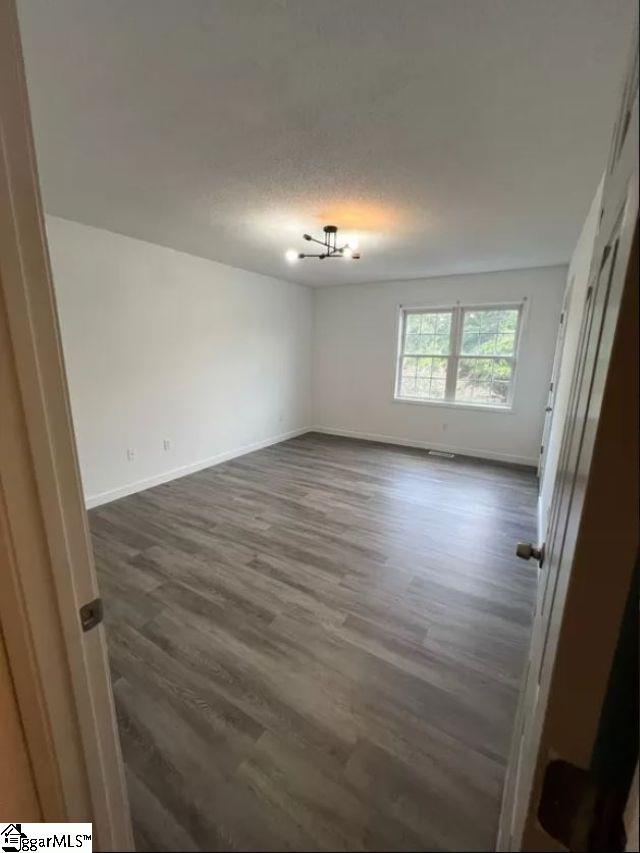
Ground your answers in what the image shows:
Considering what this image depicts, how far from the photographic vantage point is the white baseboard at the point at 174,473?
3.42 m

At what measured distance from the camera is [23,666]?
69cm

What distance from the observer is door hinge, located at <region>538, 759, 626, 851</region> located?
0.42 m

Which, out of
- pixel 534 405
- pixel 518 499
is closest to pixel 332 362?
pixel 534 405

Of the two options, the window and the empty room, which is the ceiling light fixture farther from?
the window

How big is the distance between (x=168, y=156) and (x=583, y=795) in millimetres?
2606

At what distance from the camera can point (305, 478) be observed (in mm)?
4164

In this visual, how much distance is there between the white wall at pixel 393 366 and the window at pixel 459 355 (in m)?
0.14

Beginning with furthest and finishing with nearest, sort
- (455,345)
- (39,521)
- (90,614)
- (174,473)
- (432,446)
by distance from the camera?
1. (432,446)
2. (455,345)
3. (174,473)
4. (90,614)
5. (39,521)

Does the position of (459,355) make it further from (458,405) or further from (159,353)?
(159,353)

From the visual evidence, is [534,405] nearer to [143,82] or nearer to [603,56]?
[603,56]

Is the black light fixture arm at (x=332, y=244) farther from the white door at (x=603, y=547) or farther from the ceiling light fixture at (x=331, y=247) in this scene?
the white door at (x=603, y=547)

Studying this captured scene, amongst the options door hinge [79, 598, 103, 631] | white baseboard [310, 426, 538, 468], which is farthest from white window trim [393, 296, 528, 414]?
door hinge [79, 598, 103, 631]

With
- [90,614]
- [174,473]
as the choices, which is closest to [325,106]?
[90,614]

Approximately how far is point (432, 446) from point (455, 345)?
149 cm
